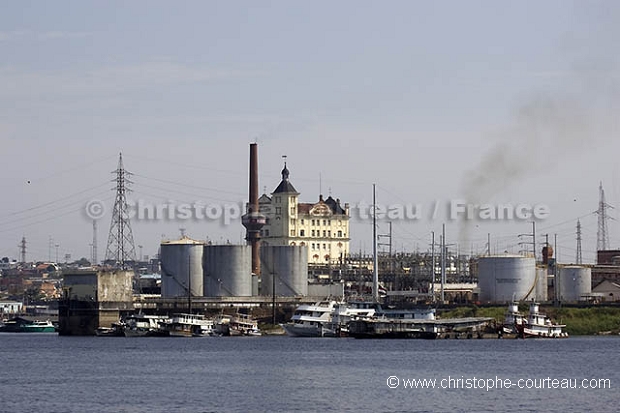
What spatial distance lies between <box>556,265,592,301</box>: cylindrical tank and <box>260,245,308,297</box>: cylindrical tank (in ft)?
101

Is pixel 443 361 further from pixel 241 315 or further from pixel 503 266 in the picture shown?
pixel 503 266

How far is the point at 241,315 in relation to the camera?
150125 millimetres

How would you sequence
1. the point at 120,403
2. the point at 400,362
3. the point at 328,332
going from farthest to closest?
the point at 328,332 < the point at 400,362 < the point at 120,403

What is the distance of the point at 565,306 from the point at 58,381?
81695mm

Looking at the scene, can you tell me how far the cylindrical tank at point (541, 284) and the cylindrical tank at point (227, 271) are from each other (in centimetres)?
3384

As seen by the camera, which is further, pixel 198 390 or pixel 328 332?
pixel 328 332

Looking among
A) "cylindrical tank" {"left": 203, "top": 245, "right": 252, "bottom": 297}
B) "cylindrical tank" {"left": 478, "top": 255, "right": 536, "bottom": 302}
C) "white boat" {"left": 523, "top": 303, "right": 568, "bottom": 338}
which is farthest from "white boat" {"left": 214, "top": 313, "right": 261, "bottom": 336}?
"cylindrical tank" {"left": 478, "top": 255, "right": 536, "bottom": 302}

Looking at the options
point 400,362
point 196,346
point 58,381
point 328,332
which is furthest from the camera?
point 328,332

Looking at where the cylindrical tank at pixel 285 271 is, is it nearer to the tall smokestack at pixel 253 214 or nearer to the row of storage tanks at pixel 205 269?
the tall smokestack at pixel 253 214

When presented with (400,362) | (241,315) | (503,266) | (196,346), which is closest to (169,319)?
(241,315)

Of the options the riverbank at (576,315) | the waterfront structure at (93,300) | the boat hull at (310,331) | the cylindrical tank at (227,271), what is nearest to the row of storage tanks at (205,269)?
the cylindrical tank at (227,271)

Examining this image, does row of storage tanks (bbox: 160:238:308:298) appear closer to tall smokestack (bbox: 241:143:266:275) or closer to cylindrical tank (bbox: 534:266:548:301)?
tall smokestack (bbox: 241:143:266:275)

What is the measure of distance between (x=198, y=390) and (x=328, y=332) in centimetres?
6370

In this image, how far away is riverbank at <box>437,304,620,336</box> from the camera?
14688 cm
